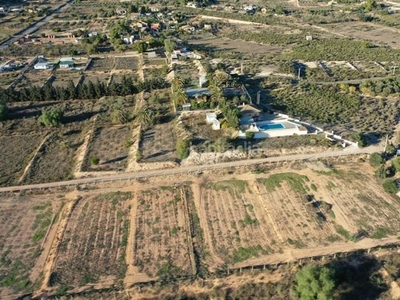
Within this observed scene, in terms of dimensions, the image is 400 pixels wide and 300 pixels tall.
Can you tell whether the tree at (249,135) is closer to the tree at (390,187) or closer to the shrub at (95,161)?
the tree at (390,187)

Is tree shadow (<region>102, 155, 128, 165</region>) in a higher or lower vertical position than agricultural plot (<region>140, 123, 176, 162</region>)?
lower

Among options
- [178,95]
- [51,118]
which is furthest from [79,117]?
[178,95]

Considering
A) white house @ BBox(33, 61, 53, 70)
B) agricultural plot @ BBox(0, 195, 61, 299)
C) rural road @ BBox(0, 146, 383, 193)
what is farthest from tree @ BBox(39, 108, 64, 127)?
white house @ BBox(33, 61, 53, 70)

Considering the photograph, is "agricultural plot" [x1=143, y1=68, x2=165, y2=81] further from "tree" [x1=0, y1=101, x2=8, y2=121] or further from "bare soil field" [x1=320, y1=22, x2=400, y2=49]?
"bare soil field" [x1=320, y1=22, x2=400, y2=49]

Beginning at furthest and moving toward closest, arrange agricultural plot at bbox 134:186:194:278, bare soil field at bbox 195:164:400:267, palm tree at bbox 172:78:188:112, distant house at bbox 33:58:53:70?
1. distant house at bbox 33:58:53:70
2. palm tree at bbox 172:78:188:112
3. bare soil field at bbox 195:164:400:267
4. agricultural plot at bbox 134:186:194:278

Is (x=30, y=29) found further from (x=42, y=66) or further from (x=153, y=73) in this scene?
(x=153, y=73)

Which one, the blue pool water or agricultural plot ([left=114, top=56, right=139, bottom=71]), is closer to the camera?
the blue pool water

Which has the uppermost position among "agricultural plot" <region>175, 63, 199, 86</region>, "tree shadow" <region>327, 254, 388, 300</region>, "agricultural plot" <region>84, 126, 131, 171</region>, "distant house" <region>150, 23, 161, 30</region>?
"distant house" <region>150, 23, 161, 30</region>

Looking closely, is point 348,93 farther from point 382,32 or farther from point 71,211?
point 382,32
